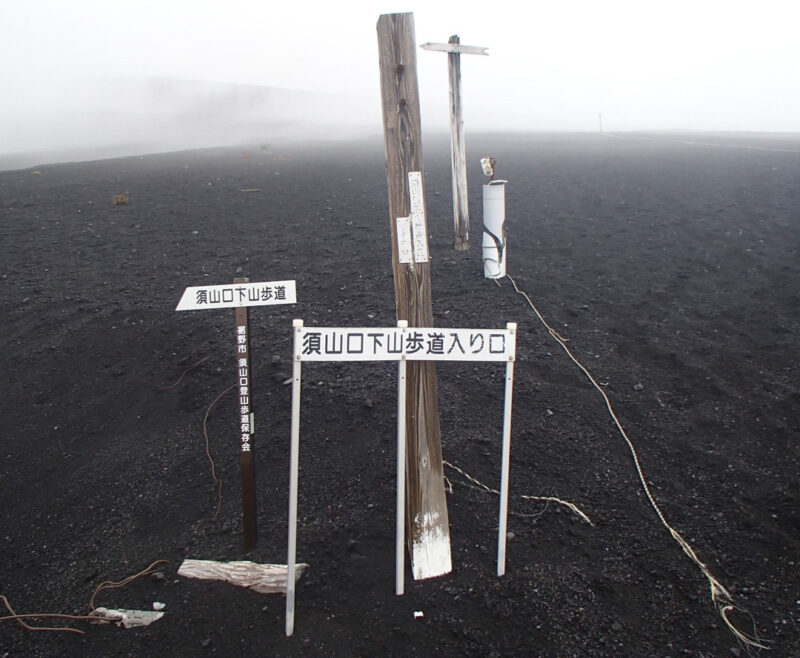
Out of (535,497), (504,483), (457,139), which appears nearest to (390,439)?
(535,497)

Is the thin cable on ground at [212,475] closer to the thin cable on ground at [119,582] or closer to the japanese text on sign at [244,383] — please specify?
the thin cable on ground at [119,582]

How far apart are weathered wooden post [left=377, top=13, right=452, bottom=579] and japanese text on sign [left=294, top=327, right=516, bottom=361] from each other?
20cm

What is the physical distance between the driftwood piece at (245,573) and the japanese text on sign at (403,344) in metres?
1.22

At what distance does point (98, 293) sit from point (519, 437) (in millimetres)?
5109

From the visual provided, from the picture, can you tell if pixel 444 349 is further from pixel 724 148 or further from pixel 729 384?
pixel 724 148

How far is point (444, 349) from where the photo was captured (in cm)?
306

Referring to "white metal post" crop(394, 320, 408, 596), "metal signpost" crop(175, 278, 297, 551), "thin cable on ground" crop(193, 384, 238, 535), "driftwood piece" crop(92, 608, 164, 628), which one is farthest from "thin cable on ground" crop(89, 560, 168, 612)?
"white metal post" crop(394, 320, 408, 596)

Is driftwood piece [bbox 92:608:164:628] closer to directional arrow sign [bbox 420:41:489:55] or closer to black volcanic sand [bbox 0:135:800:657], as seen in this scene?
black volcanic sand [bbox 0:135:800:657]

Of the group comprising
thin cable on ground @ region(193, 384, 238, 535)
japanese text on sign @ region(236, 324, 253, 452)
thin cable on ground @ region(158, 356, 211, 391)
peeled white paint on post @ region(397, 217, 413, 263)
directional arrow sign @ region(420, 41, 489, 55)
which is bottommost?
thin cable on ground @ region(193, 384, 238, 535)

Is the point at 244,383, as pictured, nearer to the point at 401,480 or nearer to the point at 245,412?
the point at 245,412

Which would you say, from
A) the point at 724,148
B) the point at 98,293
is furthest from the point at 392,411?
the point at 724,148

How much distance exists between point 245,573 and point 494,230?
15.7 ft

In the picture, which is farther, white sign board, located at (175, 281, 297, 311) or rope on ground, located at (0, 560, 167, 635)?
white sign board, located at (175, 281, 297, 311)

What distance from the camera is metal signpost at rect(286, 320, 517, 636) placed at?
114 inches
